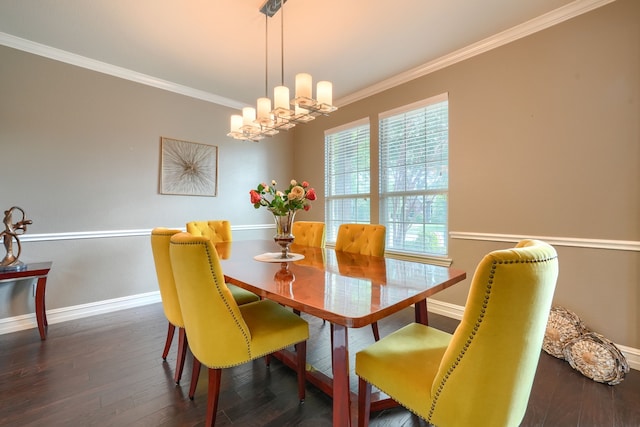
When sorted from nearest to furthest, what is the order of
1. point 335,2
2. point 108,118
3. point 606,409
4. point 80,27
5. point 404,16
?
1. point 606,409
2. point 335,2
3. point 404,16
4. point 80,27
5. point 108,118

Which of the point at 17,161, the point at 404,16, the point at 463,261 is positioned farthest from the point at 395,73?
the point at 17,161

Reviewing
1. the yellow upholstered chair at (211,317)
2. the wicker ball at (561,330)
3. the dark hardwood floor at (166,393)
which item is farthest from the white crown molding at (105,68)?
the wicker ball at (561,330)

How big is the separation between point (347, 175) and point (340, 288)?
273 centimetres

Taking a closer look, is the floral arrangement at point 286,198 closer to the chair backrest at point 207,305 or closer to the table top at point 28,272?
the chair backrest at point 207,305

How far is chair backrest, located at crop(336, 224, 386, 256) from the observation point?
2.09 metres

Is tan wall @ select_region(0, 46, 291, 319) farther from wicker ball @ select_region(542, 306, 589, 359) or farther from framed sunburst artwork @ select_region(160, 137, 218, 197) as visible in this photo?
wicker ball @ select_region(542, 306, 589, 359)

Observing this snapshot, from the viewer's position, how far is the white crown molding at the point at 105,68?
2451 millimetres

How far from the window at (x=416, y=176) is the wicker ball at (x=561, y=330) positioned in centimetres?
100

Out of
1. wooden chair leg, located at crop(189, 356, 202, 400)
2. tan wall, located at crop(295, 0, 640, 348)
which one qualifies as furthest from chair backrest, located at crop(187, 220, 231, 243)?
tan wall, located at crop(295, 0, 640, 348)

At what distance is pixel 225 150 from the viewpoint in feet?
12.3

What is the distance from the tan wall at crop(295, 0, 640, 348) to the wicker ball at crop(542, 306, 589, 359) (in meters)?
0.11

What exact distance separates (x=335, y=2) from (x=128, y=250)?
10.4 ft

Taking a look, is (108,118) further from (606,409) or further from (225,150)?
(606,409)

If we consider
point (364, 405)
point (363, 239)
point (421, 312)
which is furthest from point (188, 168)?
point (364, 405)
